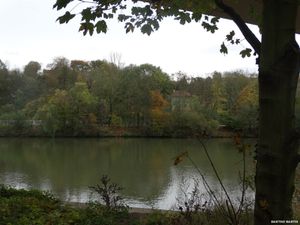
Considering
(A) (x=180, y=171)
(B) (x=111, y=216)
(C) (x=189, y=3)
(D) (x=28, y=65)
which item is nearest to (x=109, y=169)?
(A) (x=180, y=171)

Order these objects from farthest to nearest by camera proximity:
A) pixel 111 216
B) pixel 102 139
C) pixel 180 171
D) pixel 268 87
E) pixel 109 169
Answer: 1. pixel 102 139
2. pixel 109 169
3. pixel 180 171
4. pixel 111 216
5. pixel 268 87

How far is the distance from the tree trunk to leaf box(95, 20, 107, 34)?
92 centimetres

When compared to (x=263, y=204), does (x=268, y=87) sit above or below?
above

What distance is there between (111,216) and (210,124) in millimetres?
37081

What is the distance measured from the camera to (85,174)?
19031mm

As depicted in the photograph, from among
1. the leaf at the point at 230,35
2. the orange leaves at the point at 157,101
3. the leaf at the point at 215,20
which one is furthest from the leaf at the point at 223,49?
the orange leaves at the point at 157,101

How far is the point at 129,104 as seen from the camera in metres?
45.2

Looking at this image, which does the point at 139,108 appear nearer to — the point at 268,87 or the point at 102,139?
the point at 102,139

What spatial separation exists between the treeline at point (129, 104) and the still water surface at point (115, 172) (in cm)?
1072

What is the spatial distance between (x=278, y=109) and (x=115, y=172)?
59.8 feet

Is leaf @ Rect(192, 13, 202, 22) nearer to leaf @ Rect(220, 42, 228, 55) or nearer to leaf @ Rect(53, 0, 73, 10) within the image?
leaf @ Rect(220, 42, 228, 55)

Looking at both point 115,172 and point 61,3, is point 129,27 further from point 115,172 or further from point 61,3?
point 115,172

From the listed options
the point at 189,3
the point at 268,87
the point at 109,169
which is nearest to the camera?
the point at 268,87

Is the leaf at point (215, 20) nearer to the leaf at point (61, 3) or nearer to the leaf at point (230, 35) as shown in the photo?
the leaf at point (230, 35)
